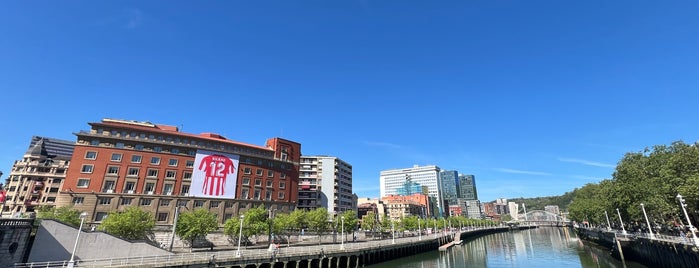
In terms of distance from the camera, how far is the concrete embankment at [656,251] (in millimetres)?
37406

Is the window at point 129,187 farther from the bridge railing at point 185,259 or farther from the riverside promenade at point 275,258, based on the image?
the bridge railing at point 185,259

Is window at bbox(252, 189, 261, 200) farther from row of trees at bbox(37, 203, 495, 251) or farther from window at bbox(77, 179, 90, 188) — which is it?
window at bbox(77, 179, 90, 188)

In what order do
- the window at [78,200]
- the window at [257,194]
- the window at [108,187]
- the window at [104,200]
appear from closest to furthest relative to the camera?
the window at [78,200] < the window at [104,200] < the window at [108,187] < the window at [257,194]

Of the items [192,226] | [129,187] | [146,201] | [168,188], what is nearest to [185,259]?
[192,226]

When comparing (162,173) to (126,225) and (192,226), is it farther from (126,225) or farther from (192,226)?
(126,225)

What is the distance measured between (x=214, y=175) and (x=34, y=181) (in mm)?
71689

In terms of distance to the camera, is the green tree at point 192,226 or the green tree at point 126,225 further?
the green tree at point 192,226

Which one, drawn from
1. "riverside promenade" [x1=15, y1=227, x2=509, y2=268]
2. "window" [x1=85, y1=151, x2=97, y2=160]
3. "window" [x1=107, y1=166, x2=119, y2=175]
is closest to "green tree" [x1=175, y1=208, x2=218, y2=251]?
"riverside promenade" [x1=15, y1=227, x2=509, y2=268]

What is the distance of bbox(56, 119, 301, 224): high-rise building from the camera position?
245ft

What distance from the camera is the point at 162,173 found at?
8306 centimetres

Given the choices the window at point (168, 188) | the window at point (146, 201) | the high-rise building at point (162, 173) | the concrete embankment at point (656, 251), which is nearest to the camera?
the concrete embankment at point (656, 251)

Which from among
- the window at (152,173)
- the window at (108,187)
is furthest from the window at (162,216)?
the window at (108,187)

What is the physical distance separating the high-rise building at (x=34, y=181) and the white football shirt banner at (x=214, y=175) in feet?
184

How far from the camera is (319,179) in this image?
142 metres
